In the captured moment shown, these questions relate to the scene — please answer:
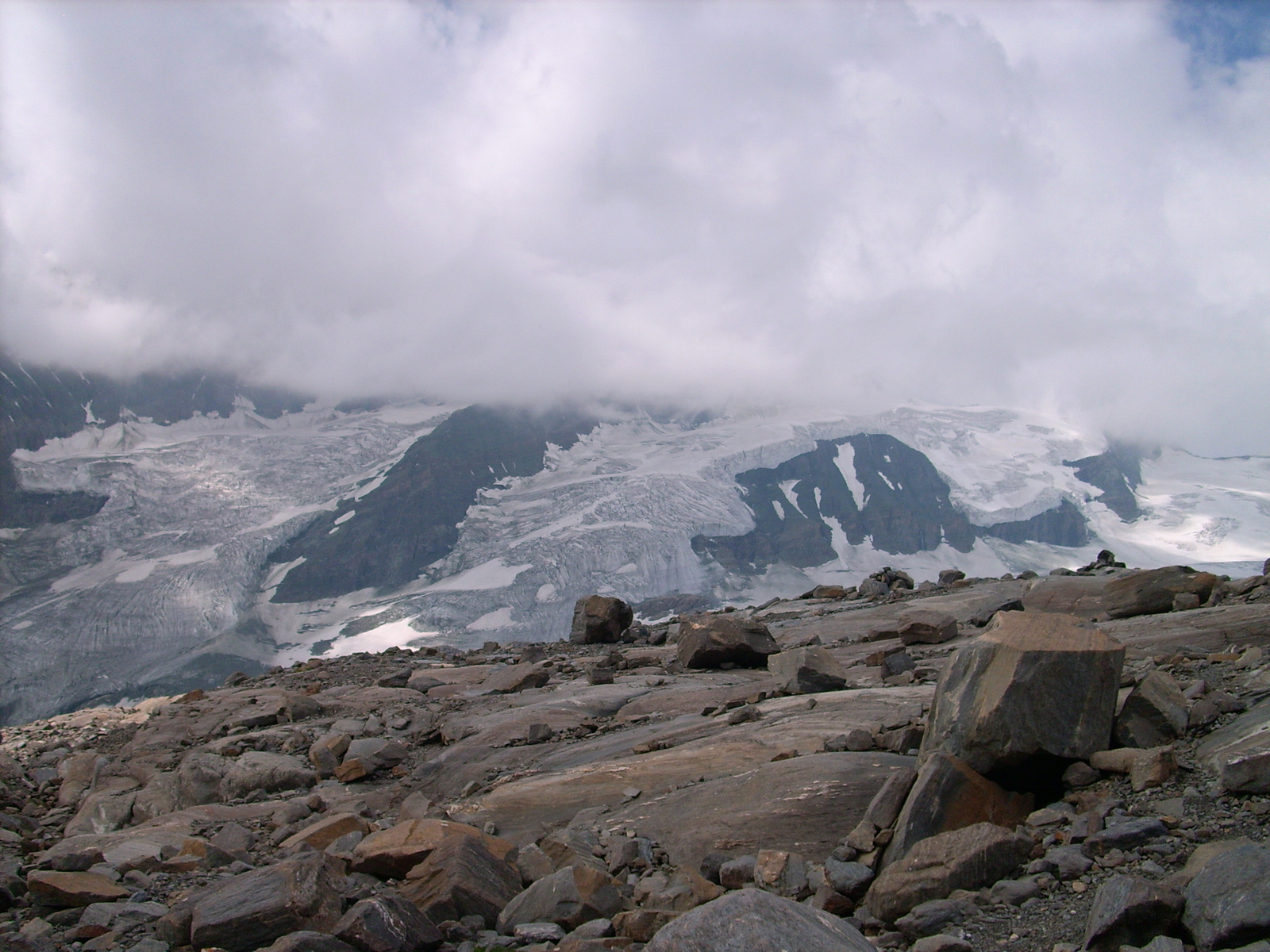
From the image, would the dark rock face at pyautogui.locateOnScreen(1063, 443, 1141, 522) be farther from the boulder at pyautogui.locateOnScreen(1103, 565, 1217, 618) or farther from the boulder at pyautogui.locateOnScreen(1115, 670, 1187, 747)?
the boulder at pyautogui.locateOnScreen(1115, 670, 1187, 747)

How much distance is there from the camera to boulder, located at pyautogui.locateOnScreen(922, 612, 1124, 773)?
19.2 ft

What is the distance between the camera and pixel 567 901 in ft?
17.4

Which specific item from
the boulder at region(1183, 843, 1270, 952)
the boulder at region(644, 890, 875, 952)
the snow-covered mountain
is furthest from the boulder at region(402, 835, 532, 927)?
the snow-covered mountain

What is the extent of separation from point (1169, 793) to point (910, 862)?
1.82 m

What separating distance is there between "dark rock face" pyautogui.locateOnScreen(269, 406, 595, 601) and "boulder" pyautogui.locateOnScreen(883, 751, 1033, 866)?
131 meters

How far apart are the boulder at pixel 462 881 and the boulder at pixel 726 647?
8.67m

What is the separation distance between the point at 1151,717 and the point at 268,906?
251 inches

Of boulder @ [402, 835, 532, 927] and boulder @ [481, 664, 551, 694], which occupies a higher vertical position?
boulder @ [402, 835, 532, 927]

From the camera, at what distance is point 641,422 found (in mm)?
171000

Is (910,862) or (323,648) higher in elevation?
(910,862)

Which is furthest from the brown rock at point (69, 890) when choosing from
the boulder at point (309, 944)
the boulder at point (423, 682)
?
the boulder at point (423, 682)

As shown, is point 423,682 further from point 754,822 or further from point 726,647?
point 754,822

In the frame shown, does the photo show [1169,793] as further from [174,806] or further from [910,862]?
[174,806]

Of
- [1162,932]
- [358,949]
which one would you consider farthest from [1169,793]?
[358,949]
